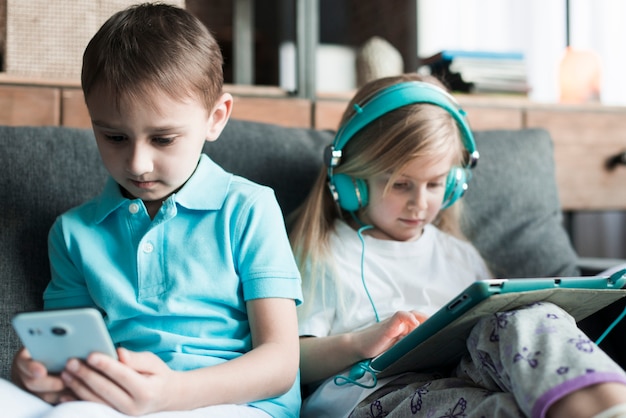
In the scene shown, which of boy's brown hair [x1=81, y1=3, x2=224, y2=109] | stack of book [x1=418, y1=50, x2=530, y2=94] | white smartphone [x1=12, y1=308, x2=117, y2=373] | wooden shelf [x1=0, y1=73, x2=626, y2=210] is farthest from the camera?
stack of book [x1=418, y1=50, x2=530, y2=94]

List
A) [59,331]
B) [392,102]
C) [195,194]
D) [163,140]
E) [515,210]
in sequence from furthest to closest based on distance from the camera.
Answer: [515,210], [392,102], [195,194], [163,140], [59,331]

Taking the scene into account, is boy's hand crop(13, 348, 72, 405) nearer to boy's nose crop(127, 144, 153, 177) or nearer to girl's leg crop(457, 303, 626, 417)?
boy's nose crop(127, 144, 153, 177)

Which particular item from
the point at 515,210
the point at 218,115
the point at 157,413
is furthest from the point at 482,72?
the point at 157,413

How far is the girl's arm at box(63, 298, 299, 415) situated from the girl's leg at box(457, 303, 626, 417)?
0.27 metres

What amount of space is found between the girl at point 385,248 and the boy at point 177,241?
13 cm

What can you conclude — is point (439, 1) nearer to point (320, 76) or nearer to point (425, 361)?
point (320, 76)

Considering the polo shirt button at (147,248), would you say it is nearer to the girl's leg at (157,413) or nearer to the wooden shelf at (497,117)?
the girl's leg at (157,413)

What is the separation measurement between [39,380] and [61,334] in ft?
0.33

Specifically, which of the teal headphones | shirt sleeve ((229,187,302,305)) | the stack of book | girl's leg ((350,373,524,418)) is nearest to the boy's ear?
shirt sleeve ((229,187,302,305))

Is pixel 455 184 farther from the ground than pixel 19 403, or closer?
farther from the ground

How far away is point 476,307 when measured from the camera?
919mm

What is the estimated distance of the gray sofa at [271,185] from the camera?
4.09ft

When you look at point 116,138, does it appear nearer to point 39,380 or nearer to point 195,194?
point 195,194

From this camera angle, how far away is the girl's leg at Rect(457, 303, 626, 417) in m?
0.79
